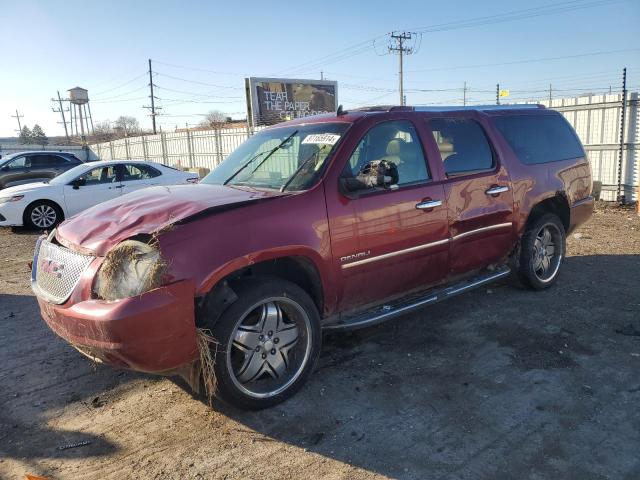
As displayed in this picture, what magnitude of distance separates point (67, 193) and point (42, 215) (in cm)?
73

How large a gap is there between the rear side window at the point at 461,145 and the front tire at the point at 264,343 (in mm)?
2005

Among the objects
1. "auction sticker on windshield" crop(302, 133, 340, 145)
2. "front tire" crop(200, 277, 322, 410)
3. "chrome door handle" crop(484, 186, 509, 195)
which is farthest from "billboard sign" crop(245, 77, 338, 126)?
"front tire" crop(200, 277, 322, 410)

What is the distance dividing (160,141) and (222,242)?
95.9ft

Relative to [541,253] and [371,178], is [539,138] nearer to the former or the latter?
[541,253]

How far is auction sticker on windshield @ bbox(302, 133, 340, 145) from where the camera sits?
4078 millimetres

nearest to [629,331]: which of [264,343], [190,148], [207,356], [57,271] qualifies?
[264,343]

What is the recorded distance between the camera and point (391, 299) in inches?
170

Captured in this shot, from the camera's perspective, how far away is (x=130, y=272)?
2977mm

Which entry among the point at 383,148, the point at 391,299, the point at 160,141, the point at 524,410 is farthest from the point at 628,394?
the point at 160,141

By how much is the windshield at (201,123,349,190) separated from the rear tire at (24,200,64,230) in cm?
832

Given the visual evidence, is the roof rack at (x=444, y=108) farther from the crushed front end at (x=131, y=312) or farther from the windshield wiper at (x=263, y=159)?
the crushed front end at (x=131, y=312)

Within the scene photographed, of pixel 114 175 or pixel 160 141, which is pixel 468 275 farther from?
pixel 160 141

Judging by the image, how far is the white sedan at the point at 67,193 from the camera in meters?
11.3

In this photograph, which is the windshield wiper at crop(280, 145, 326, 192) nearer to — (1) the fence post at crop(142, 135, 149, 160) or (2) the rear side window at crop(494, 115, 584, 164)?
(2) the rear side window at crop(494, 115, 584, 164)
